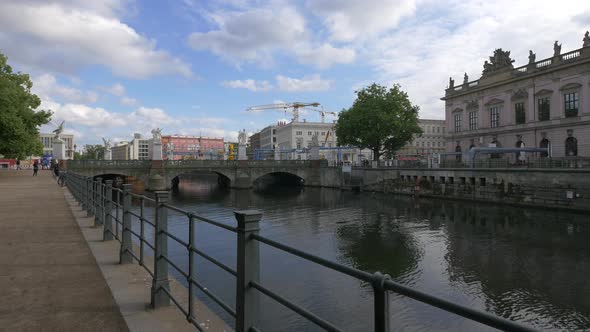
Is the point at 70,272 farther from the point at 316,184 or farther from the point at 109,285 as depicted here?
the point at 316,184

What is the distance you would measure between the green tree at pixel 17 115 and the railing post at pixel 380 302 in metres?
39.8

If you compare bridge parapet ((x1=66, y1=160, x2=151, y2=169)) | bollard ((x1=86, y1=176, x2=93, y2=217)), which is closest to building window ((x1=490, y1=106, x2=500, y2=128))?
bridge parapet ((x1=66, y1=160, x2=151, y2=169))

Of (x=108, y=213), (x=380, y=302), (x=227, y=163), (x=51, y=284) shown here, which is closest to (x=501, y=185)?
(x=227, y=163)

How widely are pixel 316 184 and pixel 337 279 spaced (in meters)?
48.8

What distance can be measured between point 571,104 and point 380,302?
48.4 meters

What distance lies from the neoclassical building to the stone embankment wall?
31.4 ft

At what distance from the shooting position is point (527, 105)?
46.3m

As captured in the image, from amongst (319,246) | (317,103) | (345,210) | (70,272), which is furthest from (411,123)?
(317,103)

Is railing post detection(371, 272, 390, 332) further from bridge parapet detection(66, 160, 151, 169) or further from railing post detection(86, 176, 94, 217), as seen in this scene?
bridge parapet detection(66, 160, 151, 169)

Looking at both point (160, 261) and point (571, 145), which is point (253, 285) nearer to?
point (160, 261)

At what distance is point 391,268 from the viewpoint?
15828 mm

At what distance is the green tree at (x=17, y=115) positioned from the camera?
112 ft

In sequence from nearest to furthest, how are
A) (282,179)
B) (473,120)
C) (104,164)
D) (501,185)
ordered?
(501,185) < (104,164) < (473,120) < (282,179)

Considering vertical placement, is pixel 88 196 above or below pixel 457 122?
below
